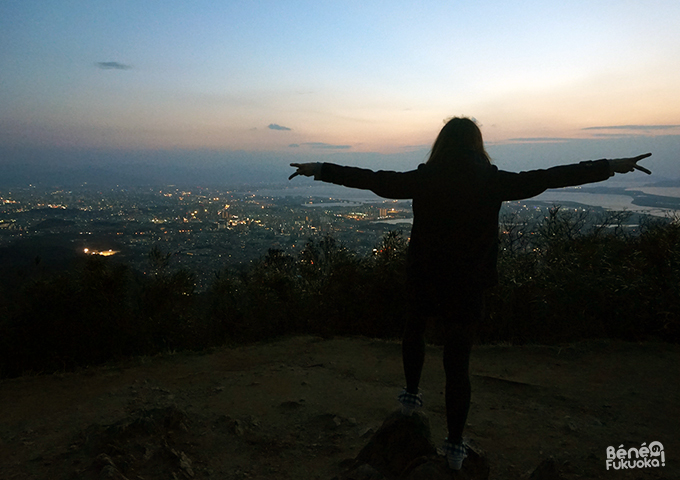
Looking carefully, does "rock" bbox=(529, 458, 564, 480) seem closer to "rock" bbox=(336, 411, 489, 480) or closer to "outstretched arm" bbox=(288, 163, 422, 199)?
"rock" bbox=(336, 411, 489, 480)

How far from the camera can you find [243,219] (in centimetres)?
2439

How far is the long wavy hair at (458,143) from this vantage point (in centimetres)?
236

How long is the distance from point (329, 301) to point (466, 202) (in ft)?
17.1

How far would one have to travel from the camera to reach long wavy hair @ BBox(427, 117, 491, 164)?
2360 millimetres

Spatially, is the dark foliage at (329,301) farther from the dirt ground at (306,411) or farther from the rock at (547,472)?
the rock at (547,472)

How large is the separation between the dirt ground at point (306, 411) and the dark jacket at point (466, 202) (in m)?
1.58

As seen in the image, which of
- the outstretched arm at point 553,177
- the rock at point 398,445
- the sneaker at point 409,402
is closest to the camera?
the outstretched arm at point 553,177

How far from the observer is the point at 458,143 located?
7.86 ft

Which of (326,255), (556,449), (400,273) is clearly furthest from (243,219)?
(556,449)

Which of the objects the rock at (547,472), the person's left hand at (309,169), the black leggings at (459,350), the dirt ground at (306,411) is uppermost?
the person's left hand at (309,169)

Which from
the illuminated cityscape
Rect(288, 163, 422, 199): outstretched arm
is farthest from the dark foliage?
Rect(288, 163, 422, 199): outstretched arm

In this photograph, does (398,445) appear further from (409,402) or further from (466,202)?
(466,202)

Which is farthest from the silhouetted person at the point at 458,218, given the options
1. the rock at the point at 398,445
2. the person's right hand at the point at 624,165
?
the rock at the point at 398,445

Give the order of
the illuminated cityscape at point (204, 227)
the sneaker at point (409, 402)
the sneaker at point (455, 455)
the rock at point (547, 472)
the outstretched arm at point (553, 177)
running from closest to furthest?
1. the outstretched arm at point (553, 177)
2. the sneaker at point (455, 455)
3. the rock at point (547, 472)
4. the sneaker at point (409, 402)
5. the illuminated cityscape at point (204, 227)
